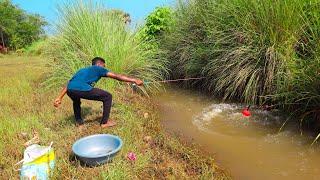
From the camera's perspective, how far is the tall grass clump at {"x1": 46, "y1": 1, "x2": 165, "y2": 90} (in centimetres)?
805

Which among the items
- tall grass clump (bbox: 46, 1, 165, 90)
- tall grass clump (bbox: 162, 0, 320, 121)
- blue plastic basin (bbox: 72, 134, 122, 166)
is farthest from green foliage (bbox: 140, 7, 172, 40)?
blue plastic basin (bbox: 72, 134, 122, 166)

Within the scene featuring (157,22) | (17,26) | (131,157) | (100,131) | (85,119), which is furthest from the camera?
(17,26)

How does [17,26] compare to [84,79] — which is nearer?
[84,79]

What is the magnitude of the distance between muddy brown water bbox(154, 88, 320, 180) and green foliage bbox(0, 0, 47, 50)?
20.2 m

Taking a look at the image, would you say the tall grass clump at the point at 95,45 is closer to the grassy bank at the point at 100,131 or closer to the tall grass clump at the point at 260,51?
the grassy bank at the point at 100,131

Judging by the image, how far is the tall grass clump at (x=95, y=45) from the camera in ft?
26.4

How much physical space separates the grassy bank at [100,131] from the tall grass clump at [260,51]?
1.49 meters

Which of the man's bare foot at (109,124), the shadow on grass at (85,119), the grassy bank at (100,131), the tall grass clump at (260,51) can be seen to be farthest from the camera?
the tall grass clump at (260,51)

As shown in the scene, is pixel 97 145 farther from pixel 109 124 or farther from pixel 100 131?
pixel 109 124

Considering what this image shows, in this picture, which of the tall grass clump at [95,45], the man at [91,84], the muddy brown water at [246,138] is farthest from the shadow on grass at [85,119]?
the tall grass clump at [95,45]

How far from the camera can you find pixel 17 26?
26.2 metres

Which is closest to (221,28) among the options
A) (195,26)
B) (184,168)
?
(195,26)

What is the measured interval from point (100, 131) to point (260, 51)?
305 centimetres

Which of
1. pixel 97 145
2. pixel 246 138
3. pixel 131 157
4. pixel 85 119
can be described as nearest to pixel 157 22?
pixel 85 119
